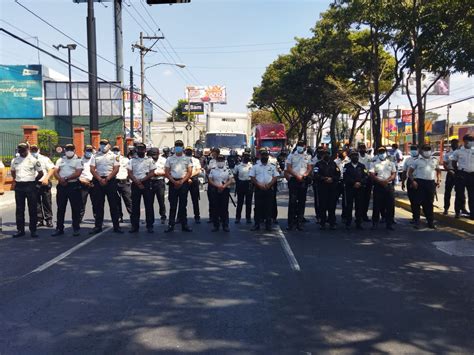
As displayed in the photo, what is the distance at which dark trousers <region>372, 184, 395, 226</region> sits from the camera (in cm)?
1023

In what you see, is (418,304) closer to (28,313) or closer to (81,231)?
(28,313)

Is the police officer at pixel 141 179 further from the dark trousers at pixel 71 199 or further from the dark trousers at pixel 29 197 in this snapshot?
the dark trousers at pixel 29 197

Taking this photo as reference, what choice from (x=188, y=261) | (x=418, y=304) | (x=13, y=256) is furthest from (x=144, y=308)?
(x=13, y=256)

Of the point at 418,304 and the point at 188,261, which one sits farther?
the point at 188,261

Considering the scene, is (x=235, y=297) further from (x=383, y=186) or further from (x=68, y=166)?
(x=383, y=186)

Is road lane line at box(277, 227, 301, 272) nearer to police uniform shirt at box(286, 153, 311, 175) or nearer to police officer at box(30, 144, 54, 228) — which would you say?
police uniform shirt at box(286, 153, 311, 175)

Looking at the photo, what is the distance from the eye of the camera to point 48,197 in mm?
10953

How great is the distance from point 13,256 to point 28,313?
3.07 meters

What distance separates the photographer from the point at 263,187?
399 inches

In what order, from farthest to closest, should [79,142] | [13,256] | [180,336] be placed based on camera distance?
[79,142] → [13,256] → [180,336]

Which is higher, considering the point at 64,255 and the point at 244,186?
the point at 244,186

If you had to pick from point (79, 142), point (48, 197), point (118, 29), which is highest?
point (118, 29)

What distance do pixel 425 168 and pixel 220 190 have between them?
14.0 ft

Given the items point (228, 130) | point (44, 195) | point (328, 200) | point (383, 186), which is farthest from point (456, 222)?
point (228, 130)
